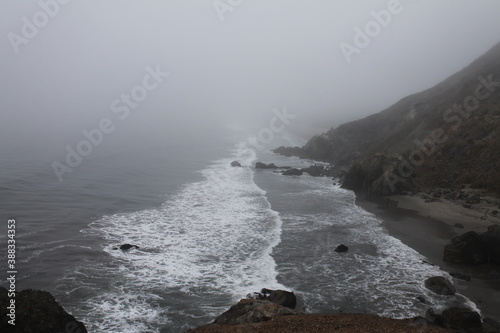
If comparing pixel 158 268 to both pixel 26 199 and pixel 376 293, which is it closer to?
pixel 376 293

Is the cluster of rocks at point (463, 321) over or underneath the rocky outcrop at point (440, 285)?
over

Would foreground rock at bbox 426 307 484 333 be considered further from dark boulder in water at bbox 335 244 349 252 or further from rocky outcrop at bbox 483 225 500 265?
dark boulder in water at bbox 335 244 349 252

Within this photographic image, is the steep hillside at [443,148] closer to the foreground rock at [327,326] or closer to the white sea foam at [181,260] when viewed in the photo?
the white sea foam at [181,260]

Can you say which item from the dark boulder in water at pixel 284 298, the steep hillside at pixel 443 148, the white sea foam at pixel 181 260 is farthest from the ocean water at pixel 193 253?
the steep hillside at pixel 443 148

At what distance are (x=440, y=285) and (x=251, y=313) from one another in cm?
1014

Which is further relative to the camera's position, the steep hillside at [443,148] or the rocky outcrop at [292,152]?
the rocky outcrop at [292,152]

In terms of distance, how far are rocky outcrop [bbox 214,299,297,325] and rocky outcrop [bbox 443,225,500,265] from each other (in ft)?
41.8

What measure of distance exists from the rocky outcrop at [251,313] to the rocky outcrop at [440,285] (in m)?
8.23

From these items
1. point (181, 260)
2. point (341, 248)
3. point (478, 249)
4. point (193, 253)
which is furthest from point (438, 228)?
point (181, 260)

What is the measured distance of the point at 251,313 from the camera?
12.8 m

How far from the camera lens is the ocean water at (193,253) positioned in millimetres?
15562

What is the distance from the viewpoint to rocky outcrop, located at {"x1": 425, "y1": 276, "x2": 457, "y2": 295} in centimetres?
1661

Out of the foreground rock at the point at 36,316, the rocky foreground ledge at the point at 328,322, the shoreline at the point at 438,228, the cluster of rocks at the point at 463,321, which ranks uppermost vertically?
the foreground rock at the point at 36,316

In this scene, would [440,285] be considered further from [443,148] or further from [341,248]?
[443,148]
